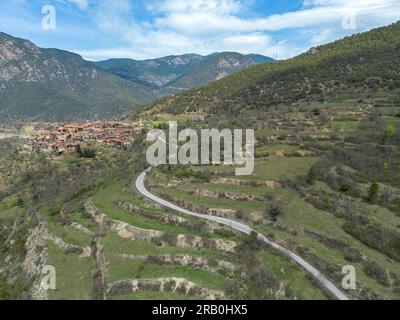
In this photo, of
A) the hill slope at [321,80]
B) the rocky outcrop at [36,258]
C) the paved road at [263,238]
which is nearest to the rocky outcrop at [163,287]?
the rocky outcrop at [36,258]

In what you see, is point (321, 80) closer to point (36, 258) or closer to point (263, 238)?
point (263, 238)

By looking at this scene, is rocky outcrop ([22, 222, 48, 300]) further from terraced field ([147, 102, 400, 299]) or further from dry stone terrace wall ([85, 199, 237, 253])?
terraced field ([147, 102, 400, 299])

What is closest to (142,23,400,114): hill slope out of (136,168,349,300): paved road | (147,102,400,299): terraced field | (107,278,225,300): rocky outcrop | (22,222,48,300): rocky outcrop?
(147,102,400,299): terraced field

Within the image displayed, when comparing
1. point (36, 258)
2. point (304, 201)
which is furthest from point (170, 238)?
point (304, 201)

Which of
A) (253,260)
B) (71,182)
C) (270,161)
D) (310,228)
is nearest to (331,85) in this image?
(270,161)

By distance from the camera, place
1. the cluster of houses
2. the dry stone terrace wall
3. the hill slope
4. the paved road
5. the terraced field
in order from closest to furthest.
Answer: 1. the paved road
2. the terraced field
3. the dry stone terrace wall
4. the hill slope
5. the cluster of houses
